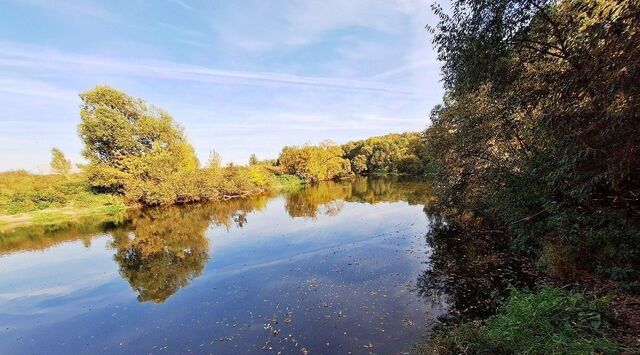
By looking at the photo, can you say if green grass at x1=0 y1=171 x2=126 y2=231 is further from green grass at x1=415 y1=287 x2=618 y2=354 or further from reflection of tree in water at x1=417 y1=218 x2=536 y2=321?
green grass at x1=415 y1=287 x2=618 y2=354

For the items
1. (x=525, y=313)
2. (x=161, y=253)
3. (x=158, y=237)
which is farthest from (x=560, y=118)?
(x=158, y=237)

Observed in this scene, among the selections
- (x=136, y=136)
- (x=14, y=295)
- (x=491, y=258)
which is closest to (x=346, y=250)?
(x=491, y=258)

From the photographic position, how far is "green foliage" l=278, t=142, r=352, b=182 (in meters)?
69.7

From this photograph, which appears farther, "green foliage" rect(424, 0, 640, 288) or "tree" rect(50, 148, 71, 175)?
"tree" rect(50, 148, 71, 175)

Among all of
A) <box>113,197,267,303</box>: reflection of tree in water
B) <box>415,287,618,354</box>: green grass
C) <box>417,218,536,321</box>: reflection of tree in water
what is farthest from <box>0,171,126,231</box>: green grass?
<box>415,287,618,354</box>: green grass

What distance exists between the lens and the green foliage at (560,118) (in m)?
5.33

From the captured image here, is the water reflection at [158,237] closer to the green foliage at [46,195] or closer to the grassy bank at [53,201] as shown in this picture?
the grassy bank at [53,201]

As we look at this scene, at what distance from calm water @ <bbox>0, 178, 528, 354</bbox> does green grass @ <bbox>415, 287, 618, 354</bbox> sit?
1.54m

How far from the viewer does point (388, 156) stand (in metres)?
85.2

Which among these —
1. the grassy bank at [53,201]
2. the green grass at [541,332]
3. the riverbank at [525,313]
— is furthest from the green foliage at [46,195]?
the green grass at [541,332]

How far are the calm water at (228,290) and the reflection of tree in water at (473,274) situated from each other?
0.16m

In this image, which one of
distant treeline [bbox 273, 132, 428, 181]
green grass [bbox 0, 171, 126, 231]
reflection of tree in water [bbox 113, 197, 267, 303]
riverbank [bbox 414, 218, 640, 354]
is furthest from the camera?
distant treeline [bbox 273, 132, 428, 181]

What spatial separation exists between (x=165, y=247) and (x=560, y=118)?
2035 cm

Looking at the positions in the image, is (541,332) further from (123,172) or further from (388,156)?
(388,156)
